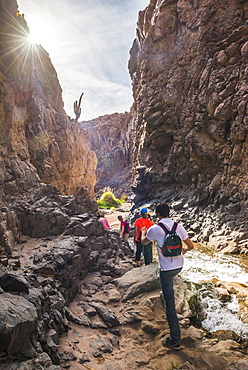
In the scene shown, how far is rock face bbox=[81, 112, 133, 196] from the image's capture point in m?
63.3

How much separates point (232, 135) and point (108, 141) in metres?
61.2

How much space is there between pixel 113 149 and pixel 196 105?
54.4 meters

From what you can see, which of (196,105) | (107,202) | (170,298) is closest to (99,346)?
(170,298)

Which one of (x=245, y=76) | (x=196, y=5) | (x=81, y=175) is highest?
(x=196, y=5)

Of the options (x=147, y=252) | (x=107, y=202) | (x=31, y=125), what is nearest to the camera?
(x=147, y=252)

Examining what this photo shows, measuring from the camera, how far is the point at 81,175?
2195 cm

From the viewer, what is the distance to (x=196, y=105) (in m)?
17.6

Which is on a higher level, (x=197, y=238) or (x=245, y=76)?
(x=245, y=76)

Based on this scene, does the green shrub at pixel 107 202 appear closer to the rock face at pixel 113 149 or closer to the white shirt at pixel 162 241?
the rock face at pixel 113 149

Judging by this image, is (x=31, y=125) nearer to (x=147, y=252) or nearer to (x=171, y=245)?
(x=147, y=252)

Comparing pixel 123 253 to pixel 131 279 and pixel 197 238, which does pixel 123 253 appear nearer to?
pixel 131 279

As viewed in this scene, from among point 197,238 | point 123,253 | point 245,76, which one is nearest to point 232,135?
point 245,76

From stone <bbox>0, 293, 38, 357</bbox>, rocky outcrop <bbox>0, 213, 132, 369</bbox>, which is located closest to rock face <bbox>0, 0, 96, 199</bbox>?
rocky outcrop <bbox>0, 213, 132, 369</bbox>

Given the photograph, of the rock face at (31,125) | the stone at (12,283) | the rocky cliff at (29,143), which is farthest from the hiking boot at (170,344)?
the rock face at (31,125)
